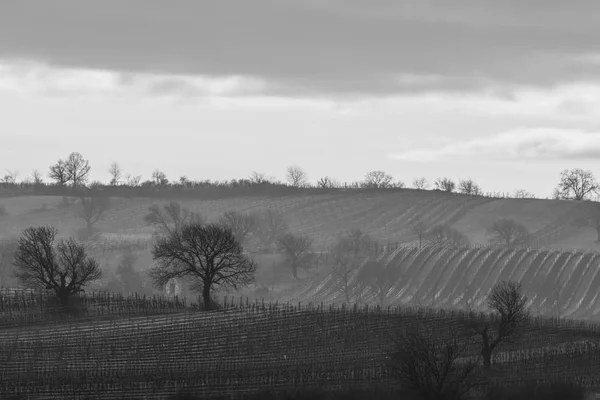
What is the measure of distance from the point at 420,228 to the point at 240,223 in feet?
87.6

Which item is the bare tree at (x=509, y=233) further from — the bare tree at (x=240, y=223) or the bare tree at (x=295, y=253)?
the bare tree at (x=240, y=223)

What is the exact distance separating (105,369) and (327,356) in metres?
15.4

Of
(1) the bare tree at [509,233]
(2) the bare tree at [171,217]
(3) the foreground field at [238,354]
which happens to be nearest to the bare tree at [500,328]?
(3) the foreground field at [238,354]

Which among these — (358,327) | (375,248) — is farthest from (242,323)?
(375,248)

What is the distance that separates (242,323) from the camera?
295 feet

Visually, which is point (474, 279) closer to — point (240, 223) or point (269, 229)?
point (240, 223)

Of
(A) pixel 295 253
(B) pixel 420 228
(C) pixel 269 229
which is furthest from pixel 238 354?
(B) pixel 420 228

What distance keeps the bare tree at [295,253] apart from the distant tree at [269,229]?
12.0m

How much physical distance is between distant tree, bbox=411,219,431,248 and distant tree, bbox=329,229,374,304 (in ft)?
24.6

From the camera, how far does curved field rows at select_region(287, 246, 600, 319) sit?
14075 cm

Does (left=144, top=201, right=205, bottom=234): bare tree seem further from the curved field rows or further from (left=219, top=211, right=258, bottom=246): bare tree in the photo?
the curved field rows

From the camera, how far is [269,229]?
191625mm

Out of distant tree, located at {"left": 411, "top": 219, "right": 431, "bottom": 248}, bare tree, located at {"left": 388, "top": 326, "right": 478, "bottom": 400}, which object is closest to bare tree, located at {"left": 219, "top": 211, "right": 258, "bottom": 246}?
distant tree, located at {"left": 411, "top": 219, "right": 431, "bottom": 248}

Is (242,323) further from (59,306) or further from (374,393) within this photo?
(374,393)
